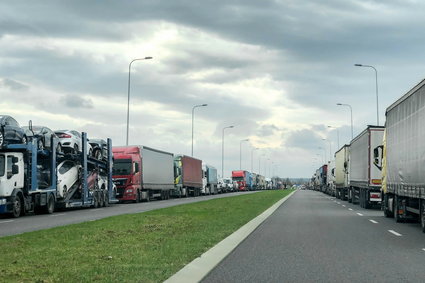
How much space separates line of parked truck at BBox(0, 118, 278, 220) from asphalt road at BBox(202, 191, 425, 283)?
11220mm

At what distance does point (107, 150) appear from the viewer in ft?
117

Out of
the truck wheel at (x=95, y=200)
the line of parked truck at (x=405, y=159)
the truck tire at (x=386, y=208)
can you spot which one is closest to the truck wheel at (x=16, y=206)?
the truck wheel at (x=95, y=200)

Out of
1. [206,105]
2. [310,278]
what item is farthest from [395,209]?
[206,105]

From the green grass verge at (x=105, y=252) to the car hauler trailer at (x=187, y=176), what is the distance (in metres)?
39.4

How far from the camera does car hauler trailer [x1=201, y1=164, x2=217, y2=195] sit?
7362cm

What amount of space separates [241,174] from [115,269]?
322 ft

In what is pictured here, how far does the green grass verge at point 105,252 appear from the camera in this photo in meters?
8.63

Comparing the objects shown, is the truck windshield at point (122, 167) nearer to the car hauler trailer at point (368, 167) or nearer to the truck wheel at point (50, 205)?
the truck wheel at point (50, 205)

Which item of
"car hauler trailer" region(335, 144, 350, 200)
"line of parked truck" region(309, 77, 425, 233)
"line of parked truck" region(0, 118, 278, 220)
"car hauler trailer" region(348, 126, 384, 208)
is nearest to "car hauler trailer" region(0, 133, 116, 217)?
"line of parked truck" region(0, 118, 278, 220)

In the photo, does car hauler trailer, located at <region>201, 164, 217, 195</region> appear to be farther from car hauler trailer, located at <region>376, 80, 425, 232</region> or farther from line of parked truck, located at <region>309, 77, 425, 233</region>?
car hauler trailer, located at <region>376, 80, 425, 232</region>

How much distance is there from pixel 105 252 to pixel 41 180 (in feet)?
54.5

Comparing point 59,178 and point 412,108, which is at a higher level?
point 412,108

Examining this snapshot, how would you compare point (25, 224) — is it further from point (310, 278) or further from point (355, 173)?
point (355, 173)

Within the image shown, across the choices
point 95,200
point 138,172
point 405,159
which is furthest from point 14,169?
point 138,172
